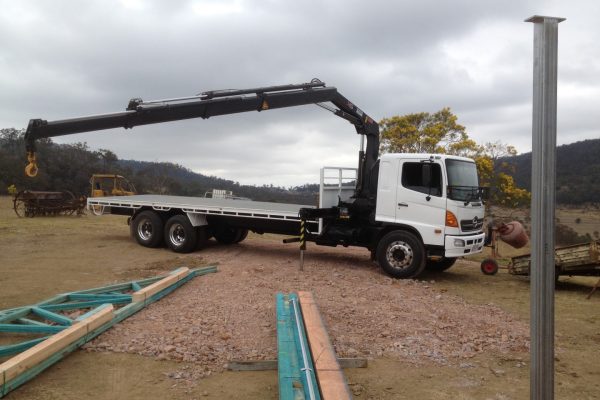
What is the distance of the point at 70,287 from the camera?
26.6 ft

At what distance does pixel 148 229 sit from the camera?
42.8 ft

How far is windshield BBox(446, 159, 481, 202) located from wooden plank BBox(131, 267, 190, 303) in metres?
5.29

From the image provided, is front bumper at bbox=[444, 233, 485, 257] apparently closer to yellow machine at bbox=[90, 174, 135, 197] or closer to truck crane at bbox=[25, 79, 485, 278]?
truck crane at bbox=[25, 79, 485, 278]

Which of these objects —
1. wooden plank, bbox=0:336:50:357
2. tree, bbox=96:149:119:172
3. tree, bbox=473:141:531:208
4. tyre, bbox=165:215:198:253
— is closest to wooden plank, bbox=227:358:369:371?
wooden plank, bbox=0:336:50:357

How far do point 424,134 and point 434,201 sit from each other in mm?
13221

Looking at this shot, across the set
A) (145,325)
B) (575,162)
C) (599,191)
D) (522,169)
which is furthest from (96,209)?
(575,162)

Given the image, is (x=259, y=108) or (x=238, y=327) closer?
(x=238, y=327)

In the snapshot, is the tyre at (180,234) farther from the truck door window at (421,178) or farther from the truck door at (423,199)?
the truck door window at (421,178)

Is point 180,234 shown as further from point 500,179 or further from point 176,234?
point 500,179

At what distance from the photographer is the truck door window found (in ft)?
30.5

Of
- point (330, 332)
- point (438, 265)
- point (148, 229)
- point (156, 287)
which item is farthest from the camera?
point (148, 229)

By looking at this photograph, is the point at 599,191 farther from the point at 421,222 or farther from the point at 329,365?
the point at 329,365

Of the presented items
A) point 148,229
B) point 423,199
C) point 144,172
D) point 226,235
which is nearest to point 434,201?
point 423,199

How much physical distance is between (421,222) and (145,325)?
19.0ft
